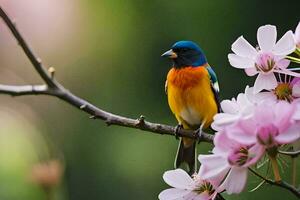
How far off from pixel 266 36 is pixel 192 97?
112cm

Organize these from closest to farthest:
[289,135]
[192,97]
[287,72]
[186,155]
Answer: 1. [289,135]
2. [287,72]
3. [186,155]
4. [192,97]

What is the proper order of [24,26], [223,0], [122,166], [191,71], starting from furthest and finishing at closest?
Result: [223,0] < [122,166] < [24,26] < [191,71]

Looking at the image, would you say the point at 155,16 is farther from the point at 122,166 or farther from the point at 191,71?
the point at 191,71

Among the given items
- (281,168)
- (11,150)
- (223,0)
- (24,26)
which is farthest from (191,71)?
(223,0)

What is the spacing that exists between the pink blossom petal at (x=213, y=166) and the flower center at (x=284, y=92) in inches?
5.0

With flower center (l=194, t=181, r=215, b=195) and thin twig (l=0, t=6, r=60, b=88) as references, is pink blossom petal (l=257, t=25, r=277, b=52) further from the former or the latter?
thin twig (l=0, t=6, r=60, b=88)

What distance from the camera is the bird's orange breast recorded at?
204 centimetres

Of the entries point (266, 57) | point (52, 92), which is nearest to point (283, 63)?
point (266, 57)

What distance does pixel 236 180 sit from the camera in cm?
80

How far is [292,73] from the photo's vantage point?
0.89 m

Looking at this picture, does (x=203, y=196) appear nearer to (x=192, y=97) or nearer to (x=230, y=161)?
(x=230, y=161)

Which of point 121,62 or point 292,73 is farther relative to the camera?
point 121,62

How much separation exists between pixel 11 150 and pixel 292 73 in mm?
889

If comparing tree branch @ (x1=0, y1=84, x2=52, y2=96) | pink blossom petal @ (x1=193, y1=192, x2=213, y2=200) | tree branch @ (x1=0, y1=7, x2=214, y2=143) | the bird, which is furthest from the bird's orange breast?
pink blossom petal @ (x1=193, y1=192, x2=213, y2=200)
